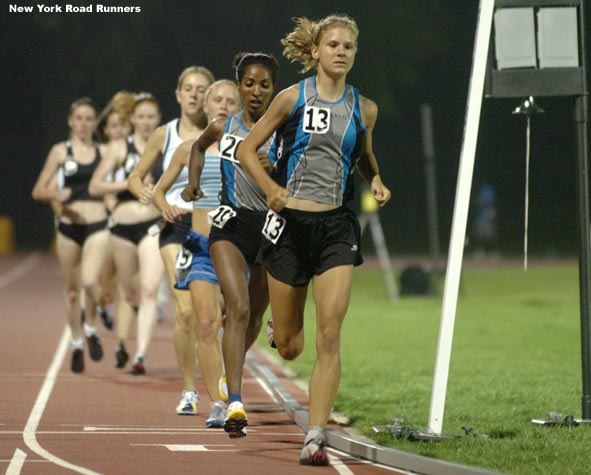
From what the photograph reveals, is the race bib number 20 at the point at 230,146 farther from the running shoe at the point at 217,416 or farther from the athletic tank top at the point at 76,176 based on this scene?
the athletic tank top at the point at 76,176

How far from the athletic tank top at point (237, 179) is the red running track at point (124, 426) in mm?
1543

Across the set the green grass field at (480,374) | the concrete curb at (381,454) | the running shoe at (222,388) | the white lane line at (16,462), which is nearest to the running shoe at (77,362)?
the green grass field at (480,374)

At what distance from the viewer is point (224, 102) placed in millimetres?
10516

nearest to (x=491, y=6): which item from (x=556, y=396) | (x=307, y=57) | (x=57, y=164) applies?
(x=307, y=57)

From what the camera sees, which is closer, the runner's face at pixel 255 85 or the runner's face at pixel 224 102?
the runner's face at pixel 255 85

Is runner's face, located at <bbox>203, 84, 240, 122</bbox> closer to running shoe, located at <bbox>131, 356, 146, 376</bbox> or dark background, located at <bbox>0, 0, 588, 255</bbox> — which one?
running shoe, located at <bbox>131, 356, 146, 376</bbox>

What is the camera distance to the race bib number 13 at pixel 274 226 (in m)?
8.51

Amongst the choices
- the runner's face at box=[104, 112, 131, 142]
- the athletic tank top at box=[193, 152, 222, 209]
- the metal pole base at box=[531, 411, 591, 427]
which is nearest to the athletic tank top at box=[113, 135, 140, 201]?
the runner's face at box=[104, 112, 131, 142]

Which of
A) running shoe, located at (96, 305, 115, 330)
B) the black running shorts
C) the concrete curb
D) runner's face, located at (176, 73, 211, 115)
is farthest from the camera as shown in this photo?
running shoe, located at (96, 305, 115, 330)

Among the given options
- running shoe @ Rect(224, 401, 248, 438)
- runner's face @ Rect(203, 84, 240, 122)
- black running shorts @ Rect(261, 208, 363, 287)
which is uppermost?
runner's face @ Rect(203, 84, 240, 122)

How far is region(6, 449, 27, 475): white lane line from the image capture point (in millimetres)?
7891

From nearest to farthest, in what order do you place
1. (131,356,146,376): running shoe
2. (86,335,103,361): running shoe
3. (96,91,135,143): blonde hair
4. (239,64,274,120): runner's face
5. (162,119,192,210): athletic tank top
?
(239,64,274,120): runner's face, (162,119,192,210): athletic tank top, (131,356,146,376): running shoe, (96,91,135,143): blonde hair, (86,335,103,361): running shoe

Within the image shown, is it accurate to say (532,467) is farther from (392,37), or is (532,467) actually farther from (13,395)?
(392,37)

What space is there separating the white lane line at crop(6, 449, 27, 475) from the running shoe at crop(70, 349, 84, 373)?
520 centimetres
